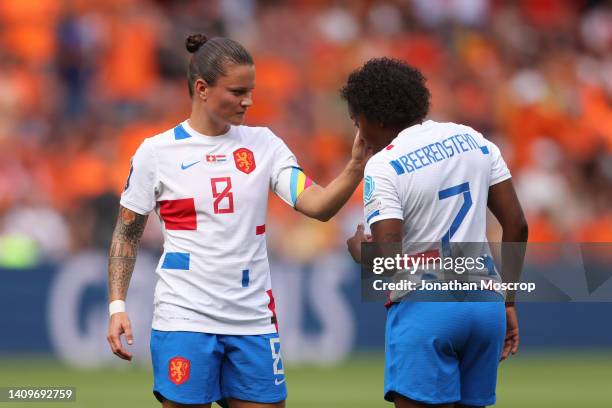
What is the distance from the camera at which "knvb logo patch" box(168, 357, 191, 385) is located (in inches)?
221

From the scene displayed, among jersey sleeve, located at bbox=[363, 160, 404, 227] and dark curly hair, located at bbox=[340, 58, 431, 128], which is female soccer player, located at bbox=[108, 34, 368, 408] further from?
jersey sleeve, located at bbox=[363, 160, 404, 227]

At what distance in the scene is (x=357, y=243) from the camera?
548 centimetres

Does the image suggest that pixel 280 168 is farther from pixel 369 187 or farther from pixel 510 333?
pixel 510 333

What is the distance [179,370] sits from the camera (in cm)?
561

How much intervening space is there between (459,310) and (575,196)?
9.86 metres

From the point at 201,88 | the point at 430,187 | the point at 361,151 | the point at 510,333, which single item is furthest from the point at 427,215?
the point at 201,88

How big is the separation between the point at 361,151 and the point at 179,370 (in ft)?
4.07

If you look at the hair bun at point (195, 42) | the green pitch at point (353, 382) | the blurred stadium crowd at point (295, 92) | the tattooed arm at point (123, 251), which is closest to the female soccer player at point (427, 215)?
the hair bun at point (195, 42)

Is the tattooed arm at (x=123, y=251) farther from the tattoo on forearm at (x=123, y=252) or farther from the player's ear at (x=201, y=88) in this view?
the player's ear at (x=201, y=88)

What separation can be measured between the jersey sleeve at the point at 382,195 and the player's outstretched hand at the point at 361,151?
0.32m

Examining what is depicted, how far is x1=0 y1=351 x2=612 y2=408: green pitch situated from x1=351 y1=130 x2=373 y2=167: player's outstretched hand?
447 cm

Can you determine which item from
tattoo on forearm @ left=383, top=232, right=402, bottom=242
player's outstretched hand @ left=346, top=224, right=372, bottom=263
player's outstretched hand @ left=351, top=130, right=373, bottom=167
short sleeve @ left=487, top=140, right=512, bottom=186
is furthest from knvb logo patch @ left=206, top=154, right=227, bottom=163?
short sleeve @ left=487, top=140, right=512, bottom=186

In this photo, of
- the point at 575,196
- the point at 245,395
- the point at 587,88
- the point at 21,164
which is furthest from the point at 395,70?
the point at 587,88

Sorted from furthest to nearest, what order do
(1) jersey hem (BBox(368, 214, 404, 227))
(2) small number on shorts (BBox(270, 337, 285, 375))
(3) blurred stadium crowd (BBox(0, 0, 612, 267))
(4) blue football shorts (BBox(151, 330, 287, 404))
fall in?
(3) blurred stadium crowd (BBox(0, 0, 612, 267))
(2) small number on shorts (BBox(270, 337, 285, 375))
(4) blue football shorts (BBox(151, 330, 287, 404))
(1) jersey hem (BBox(368, 214, 404, 227))
